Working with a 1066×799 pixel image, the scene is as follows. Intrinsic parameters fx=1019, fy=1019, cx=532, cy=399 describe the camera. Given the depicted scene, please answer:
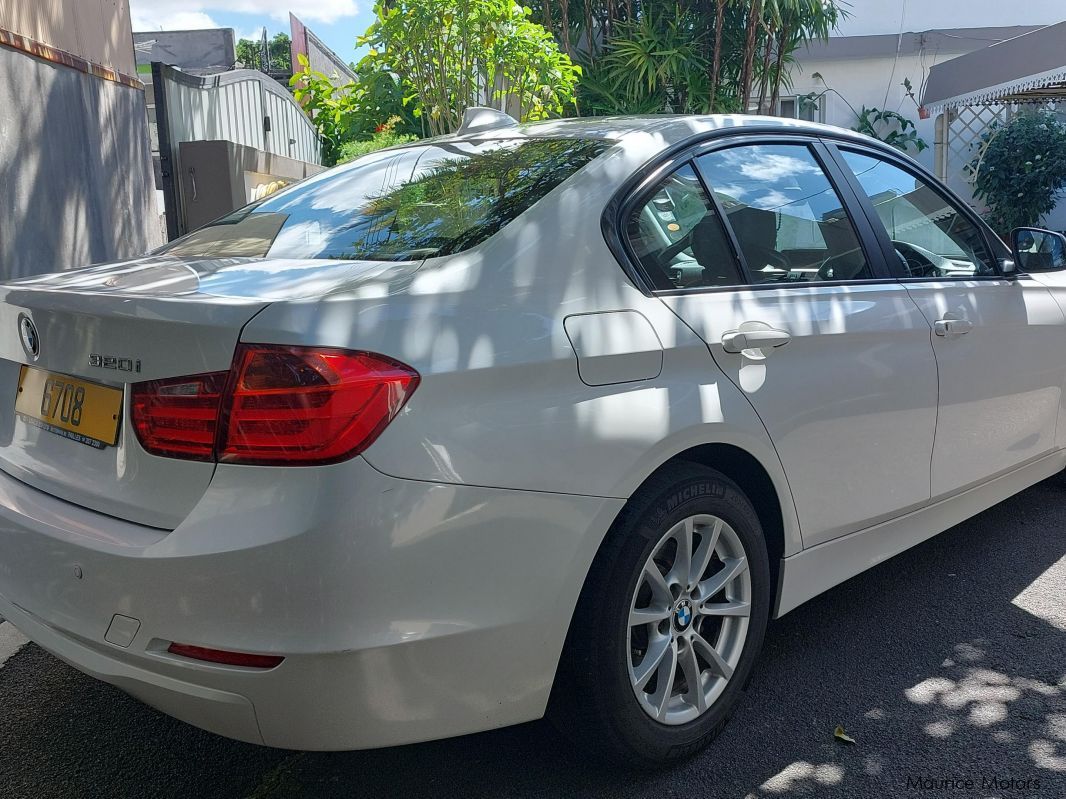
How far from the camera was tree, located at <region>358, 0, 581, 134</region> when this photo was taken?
6.62m

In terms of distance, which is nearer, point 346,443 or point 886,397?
point 346,443

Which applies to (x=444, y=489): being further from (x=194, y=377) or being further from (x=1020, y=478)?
(x=1020, y=478)

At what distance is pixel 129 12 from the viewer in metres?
7.81

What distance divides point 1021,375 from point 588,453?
222cm

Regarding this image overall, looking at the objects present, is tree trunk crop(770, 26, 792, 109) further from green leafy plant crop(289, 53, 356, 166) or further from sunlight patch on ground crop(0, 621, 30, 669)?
sunlight patch on ground crop(0, 621, 30, 669)

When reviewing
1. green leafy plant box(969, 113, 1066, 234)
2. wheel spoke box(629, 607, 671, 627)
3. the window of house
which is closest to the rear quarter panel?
wheel spoke box(629, 607, 671, 627)

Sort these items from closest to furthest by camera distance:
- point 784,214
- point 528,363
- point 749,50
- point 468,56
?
point 528,363 < point 784,214 < point 468,56 < point 749,50

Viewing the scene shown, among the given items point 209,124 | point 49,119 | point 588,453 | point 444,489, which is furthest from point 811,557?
point 209,124

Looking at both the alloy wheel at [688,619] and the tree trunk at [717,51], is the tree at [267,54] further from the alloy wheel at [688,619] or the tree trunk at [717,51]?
the alloy wheel at [688,619]

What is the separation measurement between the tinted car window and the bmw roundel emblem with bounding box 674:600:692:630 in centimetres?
77

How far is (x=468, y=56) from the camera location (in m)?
6.88

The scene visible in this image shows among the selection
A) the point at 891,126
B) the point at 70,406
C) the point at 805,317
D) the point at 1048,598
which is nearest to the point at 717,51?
the point at 891,126

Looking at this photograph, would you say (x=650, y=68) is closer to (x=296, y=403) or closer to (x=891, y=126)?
(x=891, y=126)

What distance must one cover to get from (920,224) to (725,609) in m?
1.67
